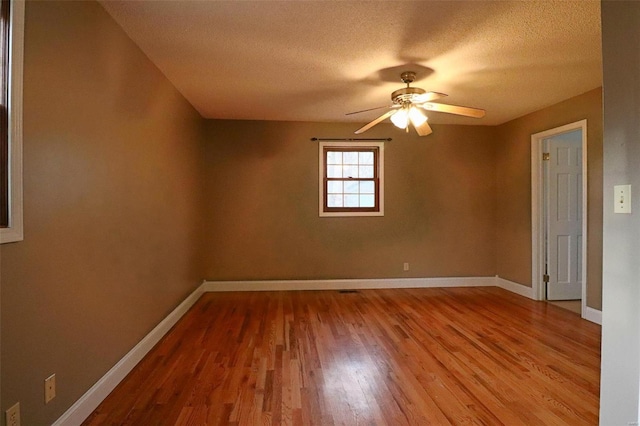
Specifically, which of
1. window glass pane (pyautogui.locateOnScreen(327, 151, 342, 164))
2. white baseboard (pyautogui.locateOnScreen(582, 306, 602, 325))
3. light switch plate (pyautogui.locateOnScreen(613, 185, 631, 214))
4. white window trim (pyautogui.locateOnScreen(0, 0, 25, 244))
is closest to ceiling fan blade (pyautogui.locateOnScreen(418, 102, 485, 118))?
light switch plate (pyautogui.locateOnScreen(613, 185, 631, 214))

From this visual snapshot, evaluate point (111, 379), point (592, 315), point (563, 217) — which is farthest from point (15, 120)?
point (563, 217)

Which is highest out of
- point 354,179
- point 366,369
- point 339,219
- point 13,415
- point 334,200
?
point 354,179

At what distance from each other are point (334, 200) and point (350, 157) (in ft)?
2.34

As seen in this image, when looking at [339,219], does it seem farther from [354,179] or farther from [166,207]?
[166,207]

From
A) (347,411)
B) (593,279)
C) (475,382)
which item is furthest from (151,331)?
(593,279)

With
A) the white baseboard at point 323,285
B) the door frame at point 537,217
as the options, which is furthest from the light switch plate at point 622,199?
the door frame at point 537,217

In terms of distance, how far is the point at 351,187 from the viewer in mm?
5023

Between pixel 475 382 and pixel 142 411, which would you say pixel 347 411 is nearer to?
pixel 475 382

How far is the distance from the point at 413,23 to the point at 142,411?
3.03 meters

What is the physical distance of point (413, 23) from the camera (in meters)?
2.23

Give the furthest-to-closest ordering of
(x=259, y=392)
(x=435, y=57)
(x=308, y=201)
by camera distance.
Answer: (x=308, y=201) < (x=435, y=57) < (x=259, y=392)

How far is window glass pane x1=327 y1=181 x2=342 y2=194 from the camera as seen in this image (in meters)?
4.98

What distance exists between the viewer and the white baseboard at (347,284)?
15.7ft

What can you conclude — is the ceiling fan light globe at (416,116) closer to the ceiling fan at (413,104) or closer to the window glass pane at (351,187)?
Result: the ceiling fan at (413,104)
